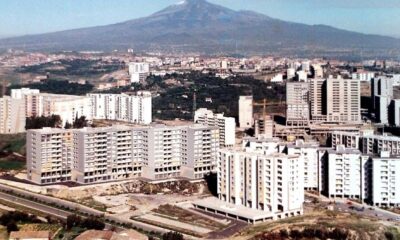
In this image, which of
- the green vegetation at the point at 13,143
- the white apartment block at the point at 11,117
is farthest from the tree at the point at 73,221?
the white apartment block at the point at 11,117

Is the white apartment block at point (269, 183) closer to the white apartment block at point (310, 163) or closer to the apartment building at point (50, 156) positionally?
the white apartment block at point (310, 163)

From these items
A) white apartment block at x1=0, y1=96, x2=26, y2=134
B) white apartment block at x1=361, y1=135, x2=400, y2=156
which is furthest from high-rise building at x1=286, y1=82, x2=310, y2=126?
white apartment block at x1=0, y1=96, x2=26, y2=134

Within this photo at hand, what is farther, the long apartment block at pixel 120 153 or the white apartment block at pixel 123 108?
the white apartment block at pixel 123 108

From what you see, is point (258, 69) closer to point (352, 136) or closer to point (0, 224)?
point (352, 136)

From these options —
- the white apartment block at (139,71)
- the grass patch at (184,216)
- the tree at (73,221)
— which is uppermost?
the white apartment block at (139,71)

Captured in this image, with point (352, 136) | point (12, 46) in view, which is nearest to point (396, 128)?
point (352, 136)

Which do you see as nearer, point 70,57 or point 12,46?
point 70,57
